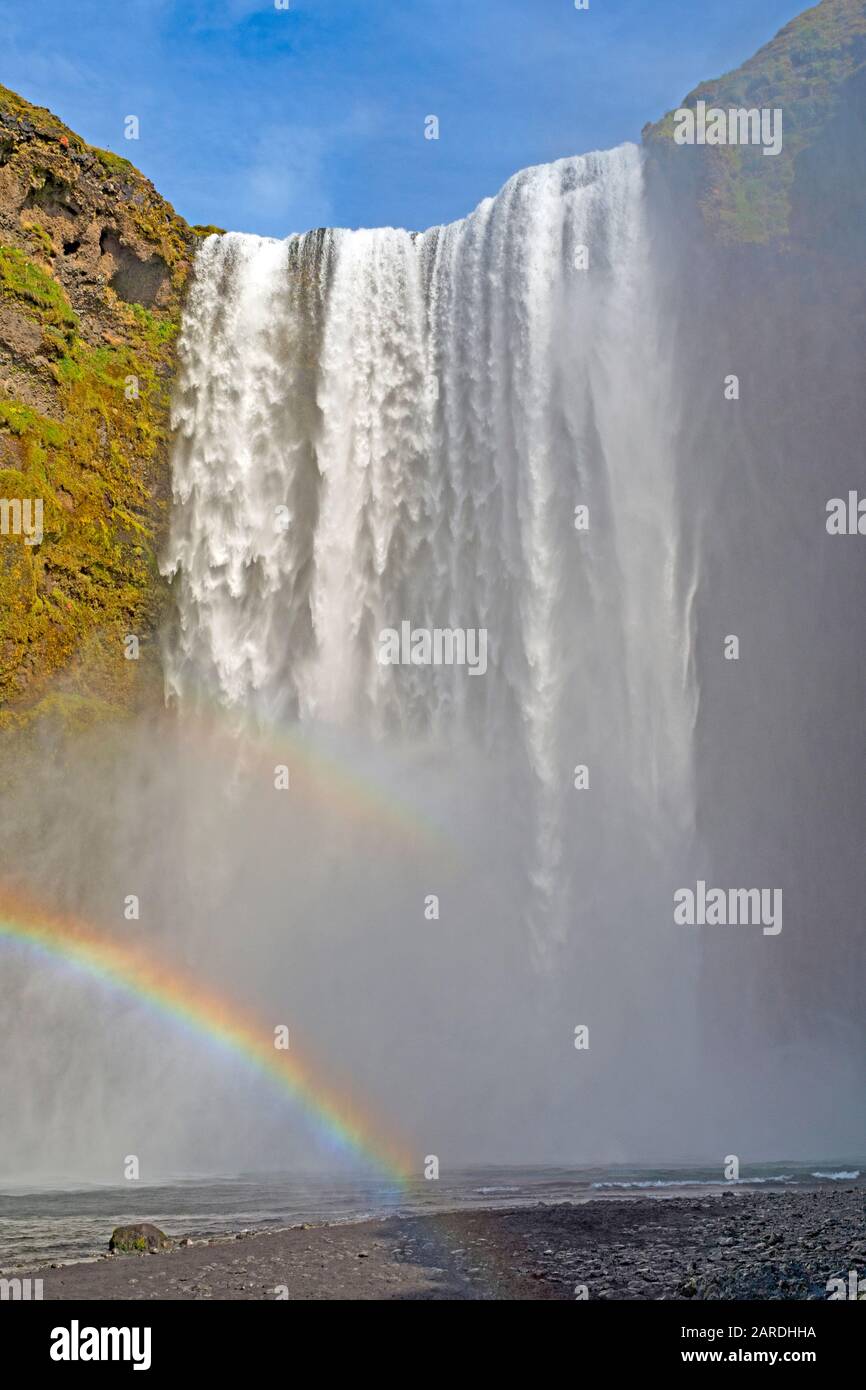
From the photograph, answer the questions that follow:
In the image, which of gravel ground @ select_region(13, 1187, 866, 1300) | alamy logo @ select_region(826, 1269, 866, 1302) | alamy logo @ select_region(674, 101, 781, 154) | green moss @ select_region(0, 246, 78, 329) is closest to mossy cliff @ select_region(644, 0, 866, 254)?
alamy logo @ select_region(674, 101, 781, 154)

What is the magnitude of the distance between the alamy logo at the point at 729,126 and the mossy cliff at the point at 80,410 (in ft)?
38.7

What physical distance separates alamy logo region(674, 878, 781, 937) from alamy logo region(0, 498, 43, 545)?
15584 millimetres

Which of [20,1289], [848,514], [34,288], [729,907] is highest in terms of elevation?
[34,288]

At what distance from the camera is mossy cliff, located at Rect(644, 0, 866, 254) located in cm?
2466

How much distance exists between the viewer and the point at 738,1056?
76.0 ft

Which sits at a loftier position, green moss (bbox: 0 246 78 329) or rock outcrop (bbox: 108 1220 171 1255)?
green moss (bbox: 0 246 78 329)

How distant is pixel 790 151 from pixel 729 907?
1662 cm

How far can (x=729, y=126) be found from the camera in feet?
84.7

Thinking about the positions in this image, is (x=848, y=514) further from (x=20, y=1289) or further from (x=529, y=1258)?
(x=20, y=1289)

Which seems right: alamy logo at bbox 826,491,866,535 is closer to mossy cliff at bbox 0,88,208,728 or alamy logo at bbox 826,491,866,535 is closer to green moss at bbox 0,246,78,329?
mossy cliff at bbox 0,88,208,728

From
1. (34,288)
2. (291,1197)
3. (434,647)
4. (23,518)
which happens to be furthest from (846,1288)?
(34,288)

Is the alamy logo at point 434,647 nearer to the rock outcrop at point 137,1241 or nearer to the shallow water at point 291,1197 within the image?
the shallow water at point 291,1197

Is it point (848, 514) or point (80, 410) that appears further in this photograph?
point (80, 410)
